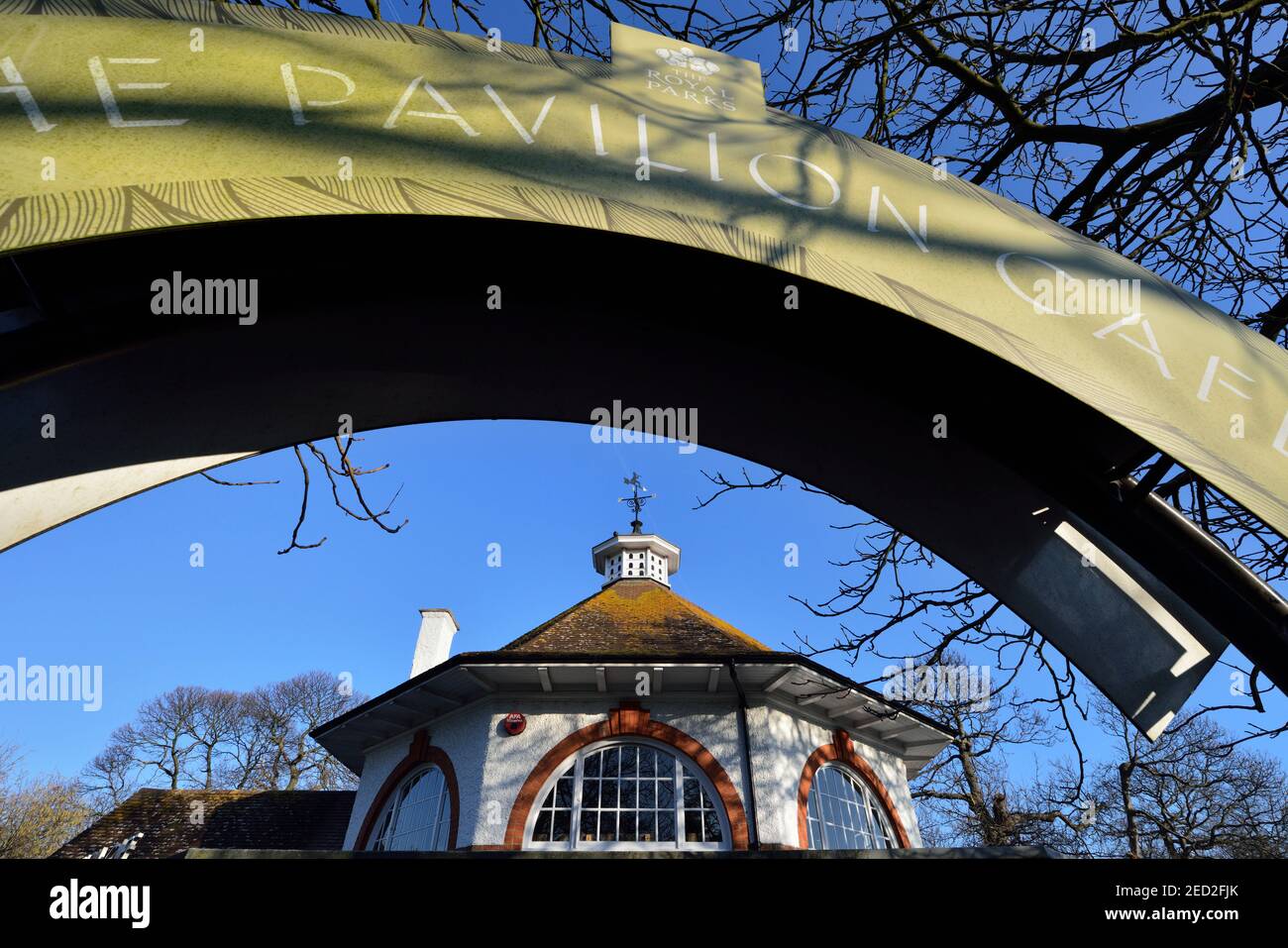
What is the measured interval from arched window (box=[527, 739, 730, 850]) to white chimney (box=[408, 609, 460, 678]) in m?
7.52

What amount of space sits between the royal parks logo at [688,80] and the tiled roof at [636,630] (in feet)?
33.8

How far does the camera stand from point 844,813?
12.2 metres

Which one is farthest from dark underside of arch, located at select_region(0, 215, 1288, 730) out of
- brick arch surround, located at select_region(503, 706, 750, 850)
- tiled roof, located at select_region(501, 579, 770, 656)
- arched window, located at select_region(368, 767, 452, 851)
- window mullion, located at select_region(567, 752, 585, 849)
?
arched window, located at select_region(368, 767, 452, 851)

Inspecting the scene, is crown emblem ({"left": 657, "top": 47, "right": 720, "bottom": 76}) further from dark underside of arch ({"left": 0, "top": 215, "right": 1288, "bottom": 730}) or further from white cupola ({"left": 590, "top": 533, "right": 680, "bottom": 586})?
white cupola ({"left": 590, "top": 533, "right": 680, "bottom": 586})

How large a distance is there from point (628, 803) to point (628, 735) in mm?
986

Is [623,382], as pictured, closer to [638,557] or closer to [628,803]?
[628,803]

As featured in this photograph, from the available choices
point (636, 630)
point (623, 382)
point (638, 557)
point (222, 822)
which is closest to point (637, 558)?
point (638, 557)

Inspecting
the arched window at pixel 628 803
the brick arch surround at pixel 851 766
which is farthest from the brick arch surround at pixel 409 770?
the brick arch surround at pixel 851 766

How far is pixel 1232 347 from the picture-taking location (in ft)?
6.81

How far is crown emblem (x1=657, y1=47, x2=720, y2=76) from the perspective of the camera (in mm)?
2176

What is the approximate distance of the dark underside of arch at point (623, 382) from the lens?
6.30 feet

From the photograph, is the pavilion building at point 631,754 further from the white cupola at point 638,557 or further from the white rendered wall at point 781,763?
the white cupola at point 638,557
